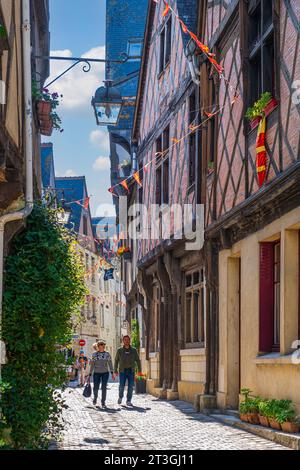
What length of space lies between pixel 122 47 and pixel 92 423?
27.8 m

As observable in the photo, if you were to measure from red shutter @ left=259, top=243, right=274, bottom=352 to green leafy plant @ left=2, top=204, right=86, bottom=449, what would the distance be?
4229 millimetres

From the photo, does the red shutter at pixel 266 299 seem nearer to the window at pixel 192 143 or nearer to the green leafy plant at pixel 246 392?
the green leafy plant at pixel 246 392

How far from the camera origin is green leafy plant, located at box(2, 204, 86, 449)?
8.67 meters

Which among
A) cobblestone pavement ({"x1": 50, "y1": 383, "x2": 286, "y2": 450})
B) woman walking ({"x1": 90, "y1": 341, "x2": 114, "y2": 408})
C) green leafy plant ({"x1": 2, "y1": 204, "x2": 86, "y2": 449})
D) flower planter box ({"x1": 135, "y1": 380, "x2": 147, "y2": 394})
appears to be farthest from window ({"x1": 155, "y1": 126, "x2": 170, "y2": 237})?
green leafy plant ({"x1": 2, "y1": 204, "x2": 86, "y2": 449})

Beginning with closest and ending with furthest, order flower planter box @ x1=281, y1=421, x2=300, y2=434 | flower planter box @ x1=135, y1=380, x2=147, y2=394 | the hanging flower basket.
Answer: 1. flower planter box @ x1=281, y1=421, x2=300, y2=434
2. the hanging flower basket
3. flower planter box @ x1=135, y1=380, x2=147, y2=394

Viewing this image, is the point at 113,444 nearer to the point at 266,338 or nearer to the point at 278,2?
the point at 266,338

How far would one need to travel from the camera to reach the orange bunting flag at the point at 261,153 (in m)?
12.4

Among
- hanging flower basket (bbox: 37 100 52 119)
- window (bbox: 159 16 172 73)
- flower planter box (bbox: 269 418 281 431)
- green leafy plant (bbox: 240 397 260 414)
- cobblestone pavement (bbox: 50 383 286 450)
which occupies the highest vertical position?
window (bbox: 159 16 172 73)

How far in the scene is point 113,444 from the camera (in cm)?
1042

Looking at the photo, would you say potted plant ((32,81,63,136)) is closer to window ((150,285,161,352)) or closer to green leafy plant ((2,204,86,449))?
green leafy plant ((2,204,86,449))

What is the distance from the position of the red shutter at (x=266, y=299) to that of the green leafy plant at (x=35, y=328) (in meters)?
4.23

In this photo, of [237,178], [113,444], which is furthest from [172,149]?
[113,444]

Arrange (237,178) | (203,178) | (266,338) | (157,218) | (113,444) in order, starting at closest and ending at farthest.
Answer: (113,444) → (266,338) → (237,178) → (203,178) → (157,218)

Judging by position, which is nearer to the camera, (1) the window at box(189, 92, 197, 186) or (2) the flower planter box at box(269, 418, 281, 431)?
(2) the flower planter box at box(269, 418, 281, 431)
